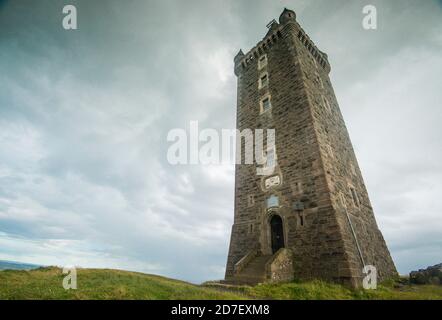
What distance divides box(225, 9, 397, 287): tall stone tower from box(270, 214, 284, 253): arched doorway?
5 centimetres

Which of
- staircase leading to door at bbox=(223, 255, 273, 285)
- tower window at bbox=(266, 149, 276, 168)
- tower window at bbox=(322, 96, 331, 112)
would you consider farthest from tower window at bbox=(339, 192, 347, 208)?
tower window at bbox=(322, 96, 331, 112)

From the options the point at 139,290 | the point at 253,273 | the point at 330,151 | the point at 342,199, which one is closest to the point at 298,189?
the point at 342,199

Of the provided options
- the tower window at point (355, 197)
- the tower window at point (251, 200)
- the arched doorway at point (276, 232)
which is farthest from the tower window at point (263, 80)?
the arched doorway at point (276, 232)

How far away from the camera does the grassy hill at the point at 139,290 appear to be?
6137 mm

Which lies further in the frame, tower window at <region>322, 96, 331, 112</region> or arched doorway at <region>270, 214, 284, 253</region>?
tower window at <region>322, 96, 331, 112</region>

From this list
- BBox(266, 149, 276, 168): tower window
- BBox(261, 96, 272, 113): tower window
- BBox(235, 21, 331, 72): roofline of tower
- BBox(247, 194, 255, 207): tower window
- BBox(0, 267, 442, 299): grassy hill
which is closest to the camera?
BBox(0, 267, 442, 299): grassy hill

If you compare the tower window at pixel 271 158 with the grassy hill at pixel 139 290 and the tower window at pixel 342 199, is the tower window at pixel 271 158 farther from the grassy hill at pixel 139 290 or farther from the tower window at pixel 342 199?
the grassy hill at pixel 139 290

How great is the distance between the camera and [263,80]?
59.7 ft

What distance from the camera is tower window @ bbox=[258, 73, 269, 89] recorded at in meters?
17.7

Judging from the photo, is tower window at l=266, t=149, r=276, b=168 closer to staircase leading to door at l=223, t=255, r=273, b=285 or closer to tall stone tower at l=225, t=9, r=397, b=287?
tall stone tower at l=225, t=9, r=397, b=287

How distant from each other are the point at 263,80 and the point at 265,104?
255 centimetres

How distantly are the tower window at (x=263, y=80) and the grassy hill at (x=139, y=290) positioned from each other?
44.7 ft
